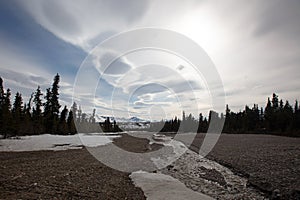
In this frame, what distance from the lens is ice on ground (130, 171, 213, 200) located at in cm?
1081

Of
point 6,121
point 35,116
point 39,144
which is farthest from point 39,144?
point 35,116

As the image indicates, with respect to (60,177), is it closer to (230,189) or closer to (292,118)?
(230,189)

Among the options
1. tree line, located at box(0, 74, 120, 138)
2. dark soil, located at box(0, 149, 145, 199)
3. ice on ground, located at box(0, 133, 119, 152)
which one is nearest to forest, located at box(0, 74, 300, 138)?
tree line, located at box(0, 74, 120, 138)

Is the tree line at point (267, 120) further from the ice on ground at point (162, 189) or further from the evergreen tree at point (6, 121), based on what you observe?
the evergreen tree at point (6, 121)

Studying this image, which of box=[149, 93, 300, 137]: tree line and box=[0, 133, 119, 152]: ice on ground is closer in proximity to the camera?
box=[0, 133, 119, 152]: ice on ground

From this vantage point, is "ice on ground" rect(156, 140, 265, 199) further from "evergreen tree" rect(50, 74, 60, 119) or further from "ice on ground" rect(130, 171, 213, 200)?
"evergreen tree" rect(50, 74, 60, 119)

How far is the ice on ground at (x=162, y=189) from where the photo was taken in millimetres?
10809

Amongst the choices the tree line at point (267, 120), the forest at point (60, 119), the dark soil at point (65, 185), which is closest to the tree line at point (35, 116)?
the forest at point (60, 119)

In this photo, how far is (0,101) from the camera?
50.1 meters

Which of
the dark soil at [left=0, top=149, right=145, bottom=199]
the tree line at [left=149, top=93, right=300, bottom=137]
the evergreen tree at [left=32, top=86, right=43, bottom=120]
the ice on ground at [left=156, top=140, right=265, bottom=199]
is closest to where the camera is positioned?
the dark soil at [left=0, top=149, right=145, bottom=199]

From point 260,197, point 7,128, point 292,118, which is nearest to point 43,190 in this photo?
point 260,197

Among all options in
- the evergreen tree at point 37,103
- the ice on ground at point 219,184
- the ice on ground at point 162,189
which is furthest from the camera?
the evergreen tree at point 37,103

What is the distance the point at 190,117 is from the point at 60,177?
15319 cm

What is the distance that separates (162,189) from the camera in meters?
12.0
